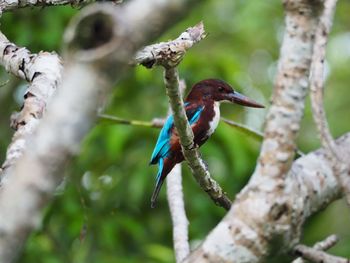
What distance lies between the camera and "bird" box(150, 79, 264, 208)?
4.09m

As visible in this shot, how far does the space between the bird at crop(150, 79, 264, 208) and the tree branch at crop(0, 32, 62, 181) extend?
1.23 m

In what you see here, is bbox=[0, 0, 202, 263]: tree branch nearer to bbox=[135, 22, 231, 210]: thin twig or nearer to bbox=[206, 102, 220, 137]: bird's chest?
bbox=[135, 22, 231, 210]: thin twig

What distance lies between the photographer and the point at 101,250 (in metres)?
5.80

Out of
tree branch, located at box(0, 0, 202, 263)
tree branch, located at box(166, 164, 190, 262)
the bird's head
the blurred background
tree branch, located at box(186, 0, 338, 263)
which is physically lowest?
the blurred background

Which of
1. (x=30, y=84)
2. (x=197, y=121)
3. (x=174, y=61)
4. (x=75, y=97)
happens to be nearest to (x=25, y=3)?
(x=30, y=84)

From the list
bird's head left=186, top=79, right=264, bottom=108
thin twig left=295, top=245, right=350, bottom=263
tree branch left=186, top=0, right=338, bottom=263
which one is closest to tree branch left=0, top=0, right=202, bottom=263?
tree branch left=186, top=0, right=338, bottom=263

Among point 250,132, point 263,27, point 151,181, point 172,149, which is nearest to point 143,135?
point 151,181

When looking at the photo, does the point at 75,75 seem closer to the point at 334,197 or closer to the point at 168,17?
the point at 168,17

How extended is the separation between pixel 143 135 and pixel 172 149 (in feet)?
5.99

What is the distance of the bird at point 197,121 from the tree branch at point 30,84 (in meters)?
1.23

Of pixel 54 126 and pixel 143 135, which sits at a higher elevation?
pixel 54 126

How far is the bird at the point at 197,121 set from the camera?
4.09m

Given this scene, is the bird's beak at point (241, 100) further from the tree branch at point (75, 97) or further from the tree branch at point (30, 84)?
the tree branch at point (75, 97)

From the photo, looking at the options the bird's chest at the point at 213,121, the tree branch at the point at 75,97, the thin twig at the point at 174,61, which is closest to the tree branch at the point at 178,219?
the thin twig at the point at 174,61
